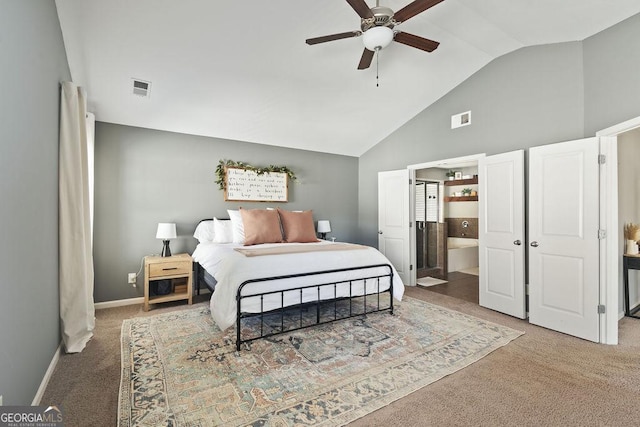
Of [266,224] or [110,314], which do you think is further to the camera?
[266,224]

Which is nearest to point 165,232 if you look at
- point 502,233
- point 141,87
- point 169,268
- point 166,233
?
point 166,233

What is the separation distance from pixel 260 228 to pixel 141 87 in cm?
216

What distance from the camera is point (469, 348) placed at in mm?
2695

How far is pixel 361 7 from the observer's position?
2.25 m

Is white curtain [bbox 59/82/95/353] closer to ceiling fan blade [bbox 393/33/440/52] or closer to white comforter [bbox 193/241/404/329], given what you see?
white comforter [bbox 193/241/404/329]

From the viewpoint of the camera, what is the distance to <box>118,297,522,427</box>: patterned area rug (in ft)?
6.03

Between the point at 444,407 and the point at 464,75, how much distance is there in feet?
13.4

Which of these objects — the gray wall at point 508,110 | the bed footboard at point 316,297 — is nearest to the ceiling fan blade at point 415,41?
the gray wall at point 508,110

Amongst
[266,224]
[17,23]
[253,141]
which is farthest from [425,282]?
[17,23]

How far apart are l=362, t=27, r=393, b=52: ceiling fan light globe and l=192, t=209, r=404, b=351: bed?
2.05 m

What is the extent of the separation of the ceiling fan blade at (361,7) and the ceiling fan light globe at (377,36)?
0.38 ft

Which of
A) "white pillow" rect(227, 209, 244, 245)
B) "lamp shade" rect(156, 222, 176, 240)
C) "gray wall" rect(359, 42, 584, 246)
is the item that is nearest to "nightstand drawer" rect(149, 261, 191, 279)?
"lamp shade" rect(156, 222, 176, 240)

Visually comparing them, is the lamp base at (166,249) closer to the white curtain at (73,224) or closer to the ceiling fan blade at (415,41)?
the white curtain at (73,224)

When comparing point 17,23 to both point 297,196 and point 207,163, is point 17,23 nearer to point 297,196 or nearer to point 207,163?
point 207,163
